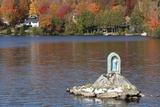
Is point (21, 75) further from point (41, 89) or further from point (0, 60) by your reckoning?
point (0, 60)

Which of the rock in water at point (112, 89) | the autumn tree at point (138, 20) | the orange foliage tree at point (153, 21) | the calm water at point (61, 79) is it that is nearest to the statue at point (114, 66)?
the rock in water at point (112, 89)

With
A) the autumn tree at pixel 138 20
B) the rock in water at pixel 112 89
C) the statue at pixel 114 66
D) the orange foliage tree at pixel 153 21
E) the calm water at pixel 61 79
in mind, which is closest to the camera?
the calm water at pixel 61 79

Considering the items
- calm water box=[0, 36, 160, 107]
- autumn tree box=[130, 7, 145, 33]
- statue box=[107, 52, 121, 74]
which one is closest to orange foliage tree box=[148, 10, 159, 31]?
autumn tree box=[130, 7, 145, 33]

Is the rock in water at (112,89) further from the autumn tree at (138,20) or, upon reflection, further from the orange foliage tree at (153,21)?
the autumn tree at (138,20)

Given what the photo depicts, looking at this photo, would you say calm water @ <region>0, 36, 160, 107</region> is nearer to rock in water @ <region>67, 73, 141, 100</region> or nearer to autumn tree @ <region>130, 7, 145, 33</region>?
rock in water @ <region>67, 73, 141, 100</region>

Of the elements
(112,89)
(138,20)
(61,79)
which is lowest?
(61,79)

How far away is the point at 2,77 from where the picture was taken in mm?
61094

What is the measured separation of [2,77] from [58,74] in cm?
661

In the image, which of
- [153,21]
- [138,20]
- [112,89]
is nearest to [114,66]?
[112,89]

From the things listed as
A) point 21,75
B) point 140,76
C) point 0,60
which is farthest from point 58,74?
point 0,60

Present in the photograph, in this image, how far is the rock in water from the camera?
144ft

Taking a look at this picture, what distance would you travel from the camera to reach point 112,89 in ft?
145

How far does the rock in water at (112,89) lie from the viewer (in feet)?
144

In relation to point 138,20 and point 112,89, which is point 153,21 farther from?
point 112,89
